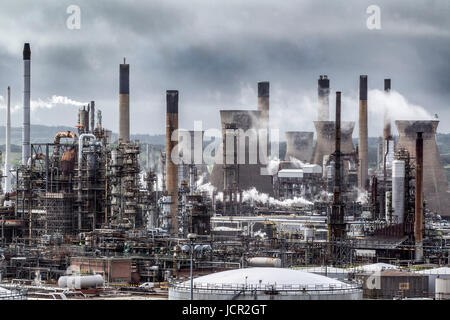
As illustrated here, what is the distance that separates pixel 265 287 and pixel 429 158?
162 feet

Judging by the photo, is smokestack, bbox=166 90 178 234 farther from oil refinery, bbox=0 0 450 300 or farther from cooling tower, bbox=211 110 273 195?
cooling tower, bbox=211 110 273 195

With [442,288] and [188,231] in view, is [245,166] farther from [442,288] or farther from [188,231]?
[442,288]

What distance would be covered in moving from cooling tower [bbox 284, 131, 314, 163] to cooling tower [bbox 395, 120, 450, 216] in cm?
2000

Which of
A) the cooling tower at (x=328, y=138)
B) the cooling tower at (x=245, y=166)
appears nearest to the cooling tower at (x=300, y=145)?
the cooling tower at (x=328, y=138)

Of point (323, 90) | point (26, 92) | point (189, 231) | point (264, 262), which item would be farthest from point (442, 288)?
point (323, 90)

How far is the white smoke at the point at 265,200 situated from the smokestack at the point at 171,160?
14751mm

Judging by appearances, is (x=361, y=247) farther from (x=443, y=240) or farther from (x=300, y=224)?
(x=300, y=224)

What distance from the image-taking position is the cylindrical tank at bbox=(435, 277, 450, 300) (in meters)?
33.5

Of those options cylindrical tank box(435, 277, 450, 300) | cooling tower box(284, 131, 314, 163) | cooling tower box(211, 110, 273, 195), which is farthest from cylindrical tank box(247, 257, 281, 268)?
cooling tower box(284, 131, 314, 163)

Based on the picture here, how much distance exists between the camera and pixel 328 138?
89.2 m

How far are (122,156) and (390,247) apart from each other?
44.8 feet

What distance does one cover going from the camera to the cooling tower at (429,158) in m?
74.2
